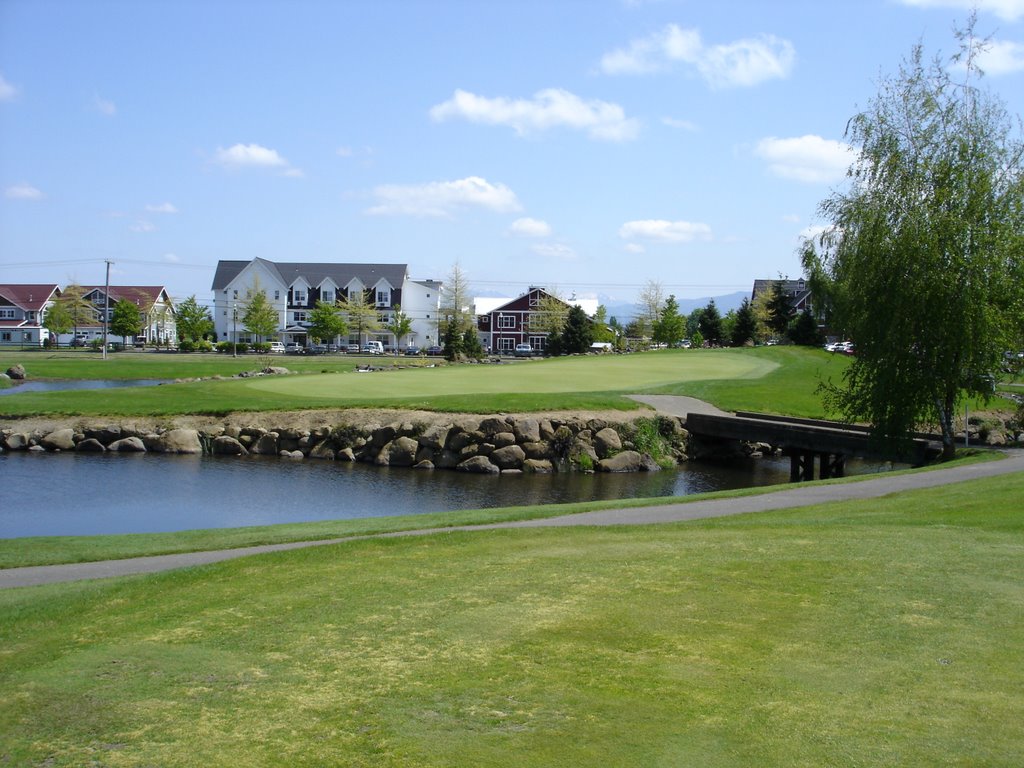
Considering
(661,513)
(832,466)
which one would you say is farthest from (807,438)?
(661,513)

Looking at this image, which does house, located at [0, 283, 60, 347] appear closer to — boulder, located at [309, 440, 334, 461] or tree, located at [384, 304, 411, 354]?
tree, located at [384, 304, 411, 354]

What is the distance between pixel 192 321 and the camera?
115 meters

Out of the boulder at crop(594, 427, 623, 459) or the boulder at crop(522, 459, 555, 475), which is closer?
the boulder at crop(522, 459, 555, 475)

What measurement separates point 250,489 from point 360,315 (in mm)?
87812

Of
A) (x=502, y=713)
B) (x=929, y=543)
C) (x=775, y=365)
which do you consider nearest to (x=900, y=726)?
(x=502, y=713)

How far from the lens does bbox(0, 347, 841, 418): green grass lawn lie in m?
40.9

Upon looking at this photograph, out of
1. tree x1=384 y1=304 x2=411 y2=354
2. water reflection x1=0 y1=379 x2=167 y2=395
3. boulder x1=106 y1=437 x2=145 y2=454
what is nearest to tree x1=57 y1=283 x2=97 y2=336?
tree x1=384 y1=304 x2=411 y2=354

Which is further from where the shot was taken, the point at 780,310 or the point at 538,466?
the point at 780,310

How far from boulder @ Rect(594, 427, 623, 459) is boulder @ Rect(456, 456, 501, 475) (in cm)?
433

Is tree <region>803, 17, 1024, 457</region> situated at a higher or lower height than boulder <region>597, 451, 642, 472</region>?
higher

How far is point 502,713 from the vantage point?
282 inches

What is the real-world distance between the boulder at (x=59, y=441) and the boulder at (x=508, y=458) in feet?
53.8

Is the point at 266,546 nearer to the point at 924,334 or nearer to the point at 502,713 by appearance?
the point at 502,713

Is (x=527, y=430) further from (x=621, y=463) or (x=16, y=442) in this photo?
(x=16, y=442)
